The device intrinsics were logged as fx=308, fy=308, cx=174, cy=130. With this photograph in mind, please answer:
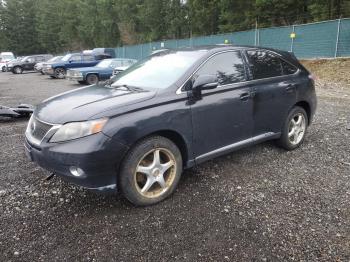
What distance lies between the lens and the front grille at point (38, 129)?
319 centimetres

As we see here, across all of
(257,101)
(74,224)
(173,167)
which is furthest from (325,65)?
(74,224)

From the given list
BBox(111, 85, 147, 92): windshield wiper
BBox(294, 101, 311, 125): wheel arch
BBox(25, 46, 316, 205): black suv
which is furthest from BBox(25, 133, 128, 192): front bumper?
BBox(294, 101, 311, 125): wheel arch

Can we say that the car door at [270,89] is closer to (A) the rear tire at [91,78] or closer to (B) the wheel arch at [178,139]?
(B) the wheel arch at [178,139]

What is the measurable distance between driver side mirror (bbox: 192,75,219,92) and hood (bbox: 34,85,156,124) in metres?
0.51

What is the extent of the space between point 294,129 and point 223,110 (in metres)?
1.75

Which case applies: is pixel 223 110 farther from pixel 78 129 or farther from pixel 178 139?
pixel 78 129

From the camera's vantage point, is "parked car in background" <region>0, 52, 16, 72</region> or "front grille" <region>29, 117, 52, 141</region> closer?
"front grille" <region>29, 117, 52, 141</region>

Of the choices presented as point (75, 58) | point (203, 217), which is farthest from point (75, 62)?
point (203, 217)

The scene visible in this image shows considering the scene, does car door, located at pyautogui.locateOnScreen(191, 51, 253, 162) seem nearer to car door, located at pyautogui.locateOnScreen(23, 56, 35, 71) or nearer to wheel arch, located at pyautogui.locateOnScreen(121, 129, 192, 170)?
wheel arch, located at pyautogui.locateOnScreen(121, 129, 192, 170)

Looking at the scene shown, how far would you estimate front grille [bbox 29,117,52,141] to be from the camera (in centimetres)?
319

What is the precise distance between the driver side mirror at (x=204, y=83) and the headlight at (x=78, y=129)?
44.5 inches

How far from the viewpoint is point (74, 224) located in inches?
121

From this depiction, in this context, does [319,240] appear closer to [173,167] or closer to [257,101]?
[173,167]

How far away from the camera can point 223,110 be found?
386 centimetres
